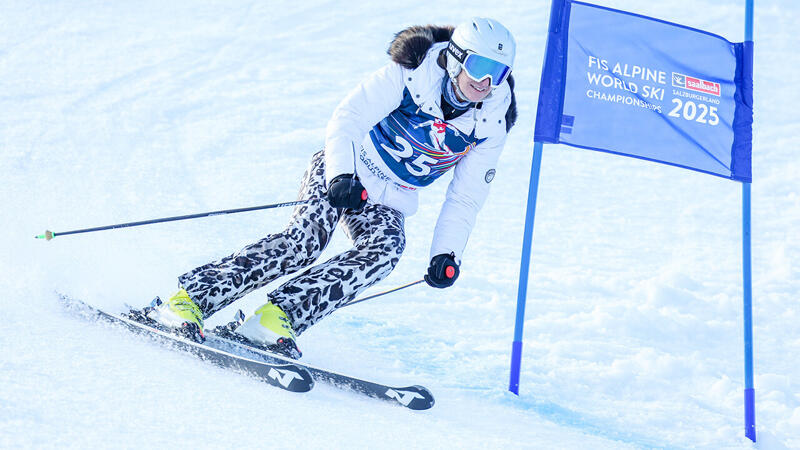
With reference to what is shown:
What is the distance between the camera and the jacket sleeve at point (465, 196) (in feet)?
11.8

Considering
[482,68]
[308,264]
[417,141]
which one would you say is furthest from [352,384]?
[482,68]

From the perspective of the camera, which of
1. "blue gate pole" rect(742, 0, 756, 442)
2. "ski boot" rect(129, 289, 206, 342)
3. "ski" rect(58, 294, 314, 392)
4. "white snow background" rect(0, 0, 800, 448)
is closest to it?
"white snow background" rect(0, 0, 800, 448)

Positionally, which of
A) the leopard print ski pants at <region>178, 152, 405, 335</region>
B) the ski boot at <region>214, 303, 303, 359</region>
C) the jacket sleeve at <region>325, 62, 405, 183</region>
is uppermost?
the jacket sleeve at <region>325, 62, 405, 183</region>

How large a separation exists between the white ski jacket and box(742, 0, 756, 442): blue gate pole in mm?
1380

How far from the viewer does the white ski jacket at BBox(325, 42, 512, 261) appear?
11.4 ft

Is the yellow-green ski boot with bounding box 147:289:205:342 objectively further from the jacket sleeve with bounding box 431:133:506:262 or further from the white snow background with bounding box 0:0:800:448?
the jacket sleeve with bounding box 431:133:506:262

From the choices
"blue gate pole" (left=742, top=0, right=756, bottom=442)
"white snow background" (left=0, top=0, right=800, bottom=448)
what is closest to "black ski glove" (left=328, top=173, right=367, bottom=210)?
"white snow background" (left=0, top=0, right=800, bottom=448)

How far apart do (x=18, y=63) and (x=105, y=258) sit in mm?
6370

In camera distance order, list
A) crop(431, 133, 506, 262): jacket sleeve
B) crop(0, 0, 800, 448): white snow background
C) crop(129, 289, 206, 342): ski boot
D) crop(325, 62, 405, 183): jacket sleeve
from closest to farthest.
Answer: crop(0, 0, 800, 448): white snow background, crop(129, 289, 206, 342): ski boot, crop(325, 62, 405, 183): jacket sleeve, crop(431, 133, 506, 262): jacket sleeve

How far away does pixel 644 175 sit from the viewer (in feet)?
28.0

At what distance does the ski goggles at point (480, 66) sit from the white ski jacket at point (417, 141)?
187 millimetres

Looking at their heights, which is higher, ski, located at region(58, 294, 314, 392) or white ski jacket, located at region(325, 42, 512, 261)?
white ski jacket, located at region(325, 42, 512, 261)

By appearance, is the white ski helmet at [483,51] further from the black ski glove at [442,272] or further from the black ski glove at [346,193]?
the black ski glove at [442,272]

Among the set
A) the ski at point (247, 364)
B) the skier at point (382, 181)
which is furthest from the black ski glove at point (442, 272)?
the ski at point (247, 364)
